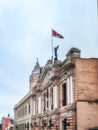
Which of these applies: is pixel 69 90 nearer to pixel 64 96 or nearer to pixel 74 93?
pixel 74 93

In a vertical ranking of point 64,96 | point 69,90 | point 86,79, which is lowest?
point 64,96

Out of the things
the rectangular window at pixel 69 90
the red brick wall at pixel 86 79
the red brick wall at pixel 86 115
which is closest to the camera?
the red brick wall at pixel 86 115

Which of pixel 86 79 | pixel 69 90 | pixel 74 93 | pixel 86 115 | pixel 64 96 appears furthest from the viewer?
pixel 64 96

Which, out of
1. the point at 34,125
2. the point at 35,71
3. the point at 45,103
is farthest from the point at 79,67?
the point at 35,71

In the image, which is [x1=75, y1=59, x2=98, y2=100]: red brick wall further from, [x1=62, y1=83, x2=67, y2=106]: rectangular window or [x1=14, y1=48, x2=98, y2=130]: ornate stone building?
[x1=62, y1=83, x2=67, y2=106]: rectangular window

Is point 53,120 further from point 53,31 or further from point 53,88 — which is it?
point 53,31

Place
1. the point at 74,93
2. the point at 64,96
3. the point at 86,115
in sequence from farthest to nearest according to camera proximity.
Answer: the point at 64,96
the point at 74,93
the point at 86,115

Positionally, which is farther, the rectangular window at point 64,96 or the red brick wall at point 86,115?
the rectangular window at point 64,96

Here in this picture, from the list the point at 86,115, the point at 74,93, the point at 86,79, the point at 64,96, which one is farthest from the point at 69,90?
the point at 86,115

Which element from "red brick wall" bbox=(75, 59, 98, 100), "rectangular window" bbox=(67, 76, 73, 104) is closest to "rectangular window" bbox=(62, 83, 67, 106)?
"rectangular window" bbox=(67, 76, 73, 104)

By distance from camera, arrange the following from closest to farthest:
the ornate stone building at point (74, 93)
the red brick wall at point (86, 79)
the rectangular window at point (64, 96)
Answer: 1. the ornate stone building at point (74, 93)
2. the red brick wall at point (86, 79)
3. the rectangular window at point (64, 96)

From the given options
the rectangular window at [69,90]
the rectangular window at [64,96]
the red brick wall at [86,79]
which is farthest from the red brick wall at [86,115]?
the rectangular window at [64,96]

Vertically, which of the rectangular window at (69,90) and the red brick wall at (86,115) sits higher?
the rectangular window at (69,90)

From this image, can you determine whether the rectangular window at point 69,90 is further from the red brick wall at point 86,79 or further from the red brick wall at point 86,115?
the red brick wall at point 86,115
